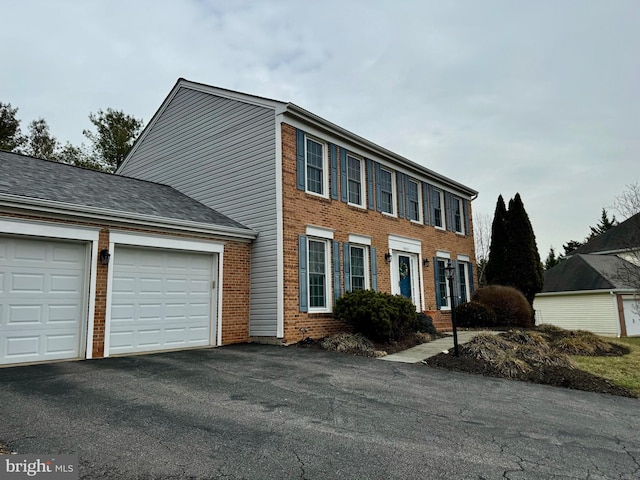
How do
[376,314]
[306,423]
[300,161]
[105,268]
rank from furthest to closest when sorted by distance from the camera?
[300,161] → [376,314] → [105,268] → [306,423]

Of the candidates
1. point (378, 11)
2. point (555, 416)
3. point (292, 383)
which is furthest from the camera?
point (378, 11)

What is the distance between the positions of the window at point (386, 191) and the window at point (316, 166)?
281 centimetres

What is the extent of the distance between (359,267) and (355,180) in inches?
107

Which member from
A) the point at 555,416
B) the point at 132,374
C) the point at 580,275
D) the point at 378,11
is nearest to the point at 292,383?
the point at 132,374

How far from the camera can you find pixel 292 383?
6.79 meters

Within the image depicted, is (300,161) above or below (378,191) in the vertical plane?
A: above

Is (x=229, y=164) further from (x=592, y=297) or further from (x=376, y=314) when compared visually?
(x=592, y=297)

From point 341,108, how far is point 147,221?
41.5 ft

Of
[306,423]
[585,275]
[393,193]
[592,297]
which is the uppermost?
[393,193]

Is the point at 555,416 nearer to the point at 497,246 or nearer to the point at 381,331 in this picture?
the point at 381,331

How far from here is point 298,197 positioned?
1164 centimetres

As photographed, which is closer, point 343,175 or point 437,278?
point 343,175

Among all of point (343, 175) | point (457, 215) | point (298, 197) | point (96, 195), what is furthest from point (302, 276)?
point (457, 215)

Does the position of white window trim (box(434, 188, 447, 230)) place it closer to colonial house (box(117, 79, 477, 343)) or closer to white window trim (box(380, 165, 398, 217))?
colonial house (box(117, 79, 477, 343))
